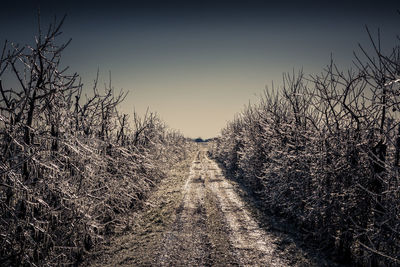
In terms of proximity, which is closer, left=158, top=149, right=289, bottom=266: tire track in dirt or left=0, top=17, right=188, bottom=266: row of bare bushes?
left=0, top=17, right=188, bottom=266: row of bare bushes

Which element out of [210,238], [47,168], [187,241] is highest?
[47,168]

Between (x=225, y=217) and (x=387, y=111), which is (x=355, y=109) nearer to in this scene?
(x=387, y=111)

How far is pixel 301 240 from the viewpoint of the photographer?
1017 centimetres

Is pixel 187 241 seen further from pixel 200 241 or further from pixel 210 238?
pixel 210 238

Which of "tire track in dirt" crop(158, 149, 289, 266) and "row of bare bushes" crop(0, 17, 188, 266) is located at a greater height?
"row of bare bushes" crop(0, 17, 188, 266)

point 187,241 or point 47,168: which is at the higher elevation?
point 47,168

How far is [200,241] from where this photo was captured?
32.4 feet

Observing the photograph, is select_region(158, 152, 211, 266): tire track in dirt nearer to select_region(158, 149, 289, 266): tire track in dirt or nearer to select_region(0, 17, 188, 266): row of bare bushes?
select_region(158, 149, 289, 266): tire track in dirt

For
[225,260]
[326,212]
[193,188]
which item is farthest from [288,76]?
[193,188]

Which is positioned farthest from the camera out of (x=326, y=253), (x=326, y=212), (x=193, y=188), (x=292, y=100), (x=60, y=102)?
(x=193, y=188)

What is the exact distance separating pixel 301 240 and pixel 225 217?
4.28 meters

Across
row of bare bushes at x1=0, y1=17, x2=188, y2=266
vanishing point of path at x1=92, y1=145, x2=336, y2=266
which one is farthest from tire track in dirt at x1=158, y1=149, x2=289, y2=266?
row of bare bushes at x1=0, y1=17, x2=188, y2=266

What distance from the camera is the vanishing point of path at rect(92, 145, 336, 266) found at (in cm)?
831

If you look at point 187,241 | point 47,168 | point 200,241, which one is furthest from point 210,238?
point 47,168
